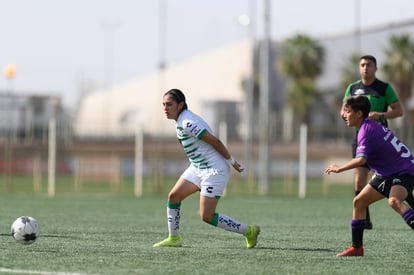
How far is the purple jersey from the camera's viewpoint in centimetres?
977

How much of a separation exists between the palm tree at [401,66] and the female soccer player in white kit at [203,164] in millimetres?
48500

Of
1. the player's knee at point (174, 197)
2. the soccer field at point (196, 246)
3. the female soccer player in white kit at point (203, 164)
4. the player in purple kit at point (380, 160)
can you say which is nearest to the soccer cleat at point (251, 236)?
the female soccer player in white kit at point (203, 164)

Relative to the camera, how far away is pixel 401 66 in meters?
58.8

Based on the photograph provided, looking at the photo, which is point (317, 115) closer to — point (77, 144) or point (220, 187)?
point (77, 144)

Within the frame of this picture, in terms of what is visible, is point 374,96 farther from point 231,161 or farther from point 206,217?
point 206,217

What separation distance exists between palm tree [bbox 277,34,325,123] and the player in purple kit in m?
54.3

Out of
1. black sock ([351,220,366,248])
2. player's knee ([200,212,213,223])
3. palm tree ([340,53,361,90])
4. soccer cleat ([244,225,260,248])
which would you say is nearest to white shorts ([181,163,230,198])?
player's knee ([200,212,213,223])

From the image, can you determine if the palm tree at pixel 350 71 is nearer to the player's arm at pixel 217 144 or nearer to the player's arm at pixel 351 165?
the player's arm at pixel 217 144

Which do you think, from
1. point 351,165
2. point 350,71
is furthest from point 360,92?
point 350,71

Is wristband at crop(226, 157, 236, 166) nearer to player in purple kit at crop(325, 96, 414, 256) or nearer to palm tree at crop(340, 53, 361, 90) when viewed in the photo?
player in purple kit at crop(325, 96, 414, 256)

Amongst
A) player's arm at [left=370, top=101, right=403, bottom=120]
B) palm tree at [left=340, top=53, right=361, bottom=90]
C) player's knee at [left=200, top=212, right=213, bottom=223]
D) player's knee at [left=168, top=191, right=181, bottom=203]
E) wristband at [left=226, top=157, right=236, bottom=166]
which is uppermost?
palm tree at [left=340, top=53, right=361, bottom=90]

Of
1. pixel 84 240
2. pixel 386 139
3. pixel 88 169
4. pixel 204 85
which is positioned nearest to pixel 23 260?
pixel 84 240

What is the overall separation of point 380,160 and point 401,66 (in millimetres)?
50038

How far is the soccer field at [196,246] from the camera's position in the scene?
29.7 ft
